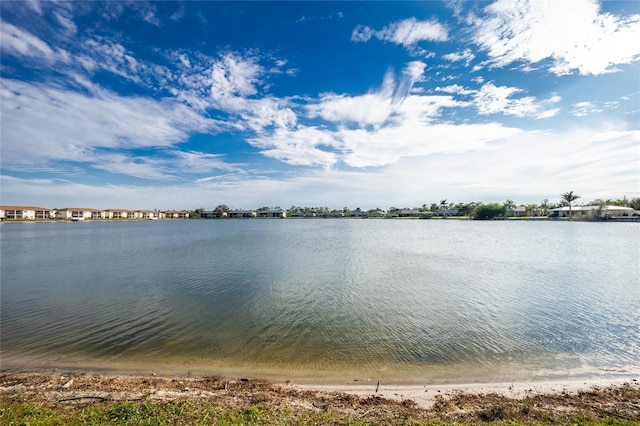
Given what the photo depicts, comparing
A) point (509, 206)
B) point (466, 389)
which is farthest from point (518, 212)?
point (466, 389)

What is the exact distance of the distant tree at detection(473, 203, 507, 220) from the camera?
131 meters

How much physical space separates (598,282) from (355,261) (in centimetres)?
1876

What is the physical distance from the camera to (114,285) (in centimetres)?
2014

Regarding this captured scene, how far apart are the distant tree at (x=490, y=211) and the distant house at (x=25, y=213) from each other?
228 metres

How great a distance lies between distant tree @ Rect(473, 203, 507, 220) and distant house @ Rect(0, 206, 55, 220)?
22787 cm

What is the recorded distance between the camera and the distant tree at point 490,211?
13138 cm

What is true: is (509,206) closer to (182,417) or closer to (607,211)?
(607,211)

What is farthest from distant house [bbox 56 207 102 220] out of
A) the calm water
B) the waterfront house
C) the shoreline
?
the waterfront house

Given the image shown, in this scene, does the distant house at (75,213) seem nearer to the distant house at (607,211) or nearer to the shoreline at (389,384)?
the shoreline at (389,384)

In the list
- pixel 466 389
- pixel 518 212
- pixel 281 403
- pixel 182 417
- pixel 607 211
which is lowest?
pixel 466 389

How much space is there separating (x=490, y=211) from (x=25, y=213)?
767 ft

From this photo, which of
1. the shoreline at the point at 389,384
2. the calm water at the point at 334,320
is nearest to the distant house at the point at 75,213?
the calm water at the point at 334,320

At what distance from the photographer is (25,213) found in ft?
461

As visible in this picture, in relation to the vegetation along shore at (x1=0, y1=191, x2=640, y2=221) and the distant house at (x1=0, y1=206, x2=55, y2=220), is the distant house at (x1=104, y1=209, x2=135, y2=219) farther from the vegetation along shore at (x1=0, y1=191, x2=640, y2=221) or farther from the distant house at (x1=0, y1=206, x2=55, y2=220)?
the distant house at (x1=0, y1=206, x2=55, y2=220)
